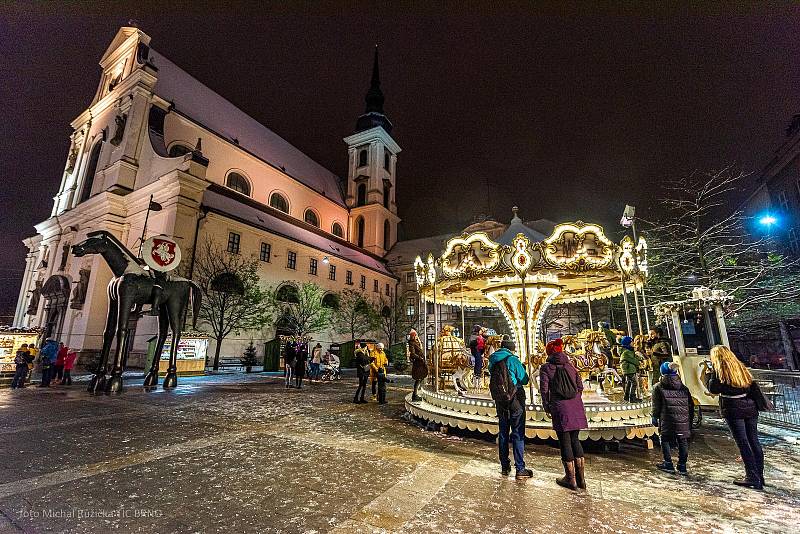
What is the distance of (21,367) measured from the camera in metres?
12.4

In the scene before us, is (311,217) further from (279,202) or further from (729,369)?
(729,369)

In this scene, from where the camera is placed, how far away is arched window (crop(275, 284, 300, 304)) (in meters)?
28.0

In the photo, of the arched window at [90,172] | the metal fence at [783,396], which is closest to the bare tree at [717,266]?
the metal fence at [783,396]

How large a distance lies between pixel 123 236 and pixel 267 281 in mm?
10613

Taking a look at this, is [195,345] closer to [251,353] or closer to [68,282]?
[251,353]

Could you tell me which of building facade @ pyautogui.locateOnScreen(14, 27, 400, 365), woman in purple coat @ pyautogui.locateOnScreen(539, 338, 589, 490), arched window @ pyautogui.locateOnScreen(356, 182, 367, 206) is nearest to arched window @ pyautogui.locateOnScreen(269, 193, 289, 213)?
building facade @ pyautogui.locateOnScreen(14, 27, 400, 365)

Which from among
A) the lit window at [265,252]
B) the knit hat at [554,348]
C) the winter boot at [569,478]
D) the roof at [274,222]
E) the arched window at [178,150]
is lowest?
the winter boot at [569,478]

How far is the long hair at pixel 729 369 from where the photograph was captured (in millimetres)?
4537

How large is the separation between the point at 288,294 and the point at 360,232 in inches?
798

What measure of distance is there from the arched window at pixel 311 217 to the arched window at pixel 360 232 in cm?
756

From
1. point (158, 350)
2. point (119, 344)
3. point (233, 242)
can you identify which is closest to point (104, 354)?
point (119, 344)

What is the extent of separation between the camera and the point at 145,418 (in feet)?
24.7

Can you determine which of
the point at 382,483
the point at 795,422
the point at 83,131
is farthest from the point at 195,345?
the point at 83,131

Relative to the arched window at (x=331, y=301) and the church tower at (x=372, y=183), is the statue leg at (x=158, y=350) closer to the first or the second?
the arched window at (x=331, y=301)
